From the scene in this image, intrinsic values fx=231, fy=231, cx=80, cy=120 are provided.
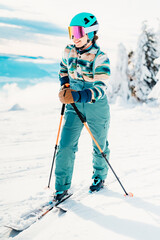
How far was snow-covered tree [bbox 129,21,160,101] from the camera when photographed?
17.9 m

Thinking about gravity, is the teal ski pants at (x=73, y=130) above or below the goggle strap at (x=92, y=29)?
below

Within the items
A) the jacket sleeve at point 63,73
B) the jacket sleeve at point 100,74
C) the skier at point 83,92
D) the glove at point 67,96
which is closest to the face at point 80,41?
the skier at point 83,92

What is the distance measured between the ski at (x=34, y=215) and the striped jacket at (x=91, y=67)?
1.61 m

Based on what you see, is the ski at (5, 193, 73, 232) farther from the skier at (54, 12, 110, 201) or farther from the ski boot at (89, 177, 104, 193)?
the ski boot at (89, 177, 104, 193)

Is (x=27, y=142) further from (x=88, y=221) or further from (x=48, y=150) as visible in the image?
(x=88, y=221)

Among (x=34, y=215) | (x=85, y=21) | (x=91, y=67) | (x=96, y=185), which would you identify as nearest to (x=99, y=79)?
(x=91, y=67)

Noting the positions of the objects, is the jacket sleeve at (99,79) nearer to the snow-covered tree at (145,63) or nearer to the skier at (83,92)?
the skier at (83,92)

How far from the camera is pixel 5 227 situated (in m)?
3.00

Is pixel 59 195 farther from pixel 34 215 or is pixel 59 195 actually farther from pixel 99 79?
pixel 99 79

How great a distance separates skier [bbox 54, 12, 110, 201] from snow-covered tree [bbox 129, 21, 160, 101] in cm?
1536

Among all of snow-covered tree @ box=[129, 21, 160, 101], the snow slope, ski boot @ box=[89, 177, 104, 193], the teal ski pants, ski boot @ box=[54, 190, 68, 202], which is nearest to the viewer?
the snow slope

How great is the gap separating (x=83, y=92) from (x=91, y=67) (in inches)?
15.9

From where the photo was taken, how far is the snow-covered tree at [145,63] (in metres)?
17.9

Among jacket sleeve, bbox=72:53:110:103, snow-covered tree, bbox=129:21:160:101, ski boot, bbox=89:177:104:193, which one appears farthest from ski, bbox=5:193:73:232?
snow-covered tree, bbox=129:21:160:101
